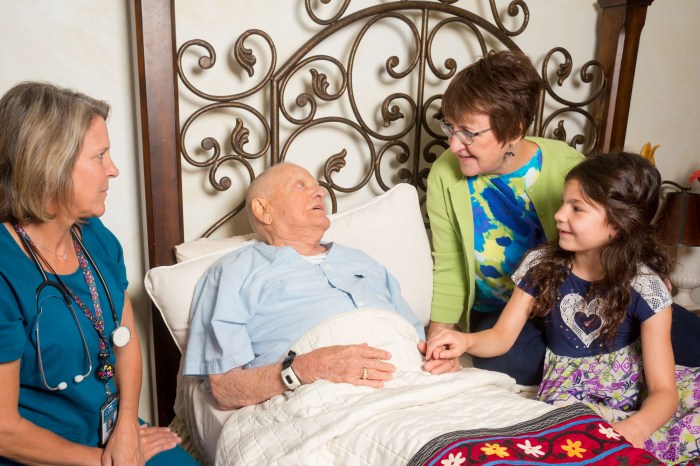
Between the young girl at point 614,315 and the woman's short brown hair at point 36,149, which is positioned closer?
the woman's short brown hair at point 36,149

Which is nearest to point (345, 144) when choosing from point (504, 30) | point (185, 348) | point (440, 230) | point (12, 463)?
point (440, 230)

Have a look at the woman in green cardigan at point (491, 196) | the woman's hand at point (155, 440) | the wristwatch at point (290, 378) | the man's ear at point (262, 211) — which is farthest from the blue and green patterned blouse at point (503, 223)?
the woman's hand at point (155, 440)

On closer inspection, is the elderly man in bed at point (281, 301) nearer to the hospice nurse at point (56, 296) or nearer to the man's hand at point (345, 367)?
the man's hand at point (345, 367)

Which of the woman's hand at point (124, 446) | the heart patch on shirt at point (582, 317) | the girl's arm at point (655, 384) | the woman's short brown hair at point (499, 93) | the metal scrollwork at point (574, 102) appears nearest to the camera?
the woman's hand at point (124, 446)

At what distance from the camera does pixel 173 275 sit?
1.61m

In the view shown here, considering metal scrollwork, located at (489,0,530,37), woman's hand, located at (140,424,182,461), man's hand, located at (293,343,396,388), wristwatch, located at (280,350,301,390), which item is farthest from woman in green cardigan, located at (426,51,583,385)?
woman's hand, located at (140,424,182,461)

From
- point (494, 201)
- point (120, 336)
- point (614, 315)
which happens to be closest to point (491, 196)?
point (494, 201)

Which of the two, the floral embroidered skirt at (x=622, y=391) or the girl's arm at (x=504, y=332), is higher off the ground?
the girl's arm at (x=504, y=332)

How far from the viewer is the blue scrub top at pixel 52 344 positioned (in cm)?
116

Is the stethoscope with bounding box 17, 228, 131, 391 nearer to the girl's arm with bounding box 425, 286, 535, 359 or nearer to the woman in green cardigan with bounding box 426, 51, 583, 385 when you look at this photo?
the girl's arm with bounding box 425, 286, 535, 359

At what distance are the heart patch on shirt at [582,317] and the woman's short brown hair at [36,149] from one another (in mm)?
1172

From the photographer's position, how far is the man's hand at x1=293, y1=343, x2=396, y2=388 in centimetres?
137

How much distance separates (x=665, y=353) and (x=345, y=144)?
109 cm

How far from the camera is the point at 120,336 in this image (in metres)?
1.35
